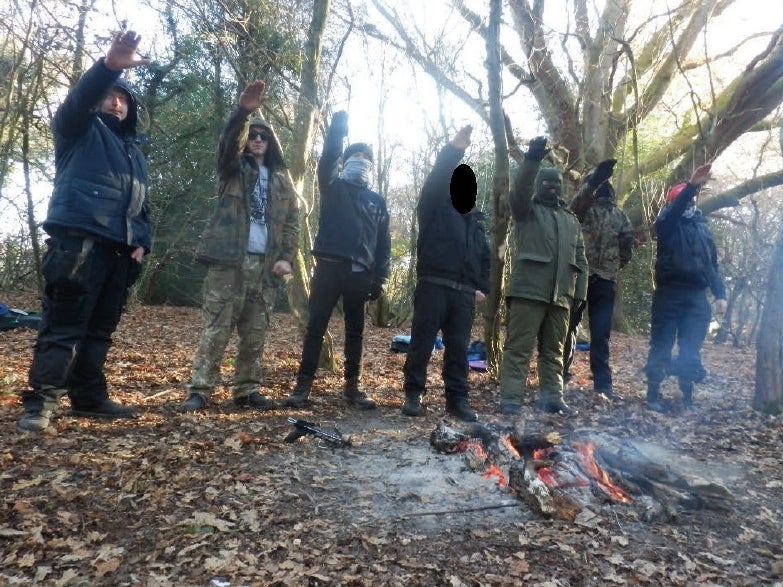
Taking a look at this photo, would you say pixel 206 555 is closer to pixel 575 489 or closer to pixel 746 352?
→ pixel 575 489

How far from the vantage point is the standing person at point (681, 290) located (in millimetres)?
5676

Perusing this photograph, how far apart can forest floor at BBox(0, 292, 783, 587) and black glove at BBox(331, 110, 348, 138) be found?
234 centimetres

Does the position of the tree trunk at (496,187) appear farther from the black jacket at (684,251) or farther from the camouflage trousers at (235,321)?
the camouflage trousers at (235,321)

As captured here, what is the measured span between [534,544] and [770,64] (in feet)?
30.5

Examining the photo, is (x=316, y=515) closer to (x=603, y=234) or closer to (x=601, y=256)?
(x=601, y=256)

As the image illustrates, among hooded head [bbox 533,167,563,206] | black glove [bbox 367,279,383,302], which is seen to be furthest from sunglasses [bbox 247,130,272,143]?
hooded head [bbox 533,167,563,206]

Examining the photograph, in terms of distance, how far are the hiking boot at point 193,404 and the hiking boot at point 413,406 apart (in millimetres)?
1682

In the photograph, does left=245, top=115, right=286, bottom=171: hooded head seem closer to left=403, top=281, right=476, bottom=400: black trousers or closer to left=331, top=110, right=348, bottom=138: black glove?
left=331, top=110, right=348, bottom=138: black glove

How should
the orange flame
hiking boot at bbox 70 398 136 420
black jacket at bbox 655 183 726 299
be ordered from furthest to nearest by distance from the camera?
black jacket at bbox 655 183 726 299 → hiking boot at bbox 70 398 136 420 → the orange flame

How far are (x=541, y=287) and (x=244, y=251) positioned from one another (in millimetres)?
2576

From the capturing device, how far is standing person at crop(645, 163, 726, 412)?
5.68 meters

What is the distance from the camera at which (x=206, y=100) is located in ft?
47.6

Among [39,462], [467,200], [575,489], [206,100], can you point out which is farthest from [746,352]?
[206,100]

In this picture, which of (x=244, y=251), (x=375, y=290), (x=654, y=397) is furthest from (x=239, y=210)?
(x=654, y=397)
